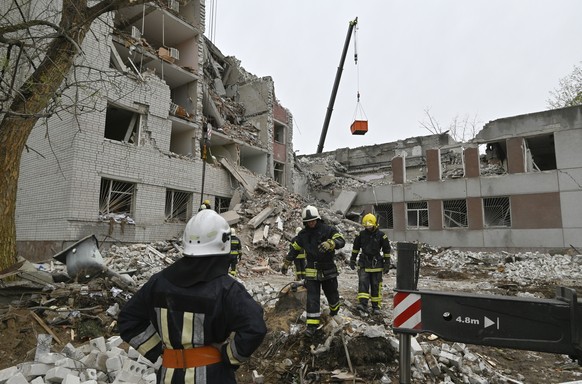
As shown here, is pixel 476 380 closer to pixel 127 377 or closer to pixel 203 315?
pixel 203 315

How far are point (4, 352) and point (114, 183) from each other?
330 inches

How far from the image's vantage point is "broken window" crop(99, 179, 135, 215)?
11492 mm

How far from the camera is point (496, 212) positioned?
16.6 m

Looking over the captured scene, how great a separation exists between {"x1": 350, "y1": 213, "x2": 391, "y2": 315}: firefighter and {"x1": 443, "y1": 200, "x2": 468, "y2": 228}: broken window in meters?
12.8

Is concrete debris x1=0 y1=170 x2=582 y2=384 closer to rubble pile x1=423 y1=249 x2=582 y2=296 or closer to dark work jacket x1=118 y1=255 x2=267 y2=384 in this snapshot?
dark work jacket x1=118 y1=255 x2=267 y2=384

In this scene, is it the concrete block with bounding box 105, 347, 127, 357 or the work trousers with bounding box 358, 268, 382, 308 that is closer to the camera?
the concrete block with bounding box 105, 347, 127, 357

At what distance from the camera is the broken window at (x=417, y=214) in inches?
715

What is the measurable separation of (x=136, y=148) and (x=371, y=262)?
9533 millimetres

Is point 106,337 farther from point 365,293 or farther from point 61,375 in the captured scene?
point 365,293

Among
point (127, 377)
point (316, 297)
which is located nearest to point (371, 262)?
point (316, 297)

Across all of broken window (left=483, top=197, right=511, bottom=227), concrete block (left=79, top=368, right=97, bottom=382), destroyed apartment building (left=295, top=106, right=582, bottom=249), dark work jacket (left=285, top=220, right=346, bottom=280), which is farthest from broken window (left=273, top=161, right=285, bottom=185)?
concrete block (left=79, top=368, right=97, bottom=382)

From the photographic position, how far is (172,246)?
39.6ft

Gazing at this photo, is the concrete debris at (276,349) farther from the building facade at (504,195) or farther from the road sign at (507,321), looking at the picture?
→ the building facade at (504,195)

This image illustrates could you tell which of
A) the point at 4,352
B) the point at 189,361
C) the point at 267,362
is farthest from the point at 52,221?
the point at 189,361
